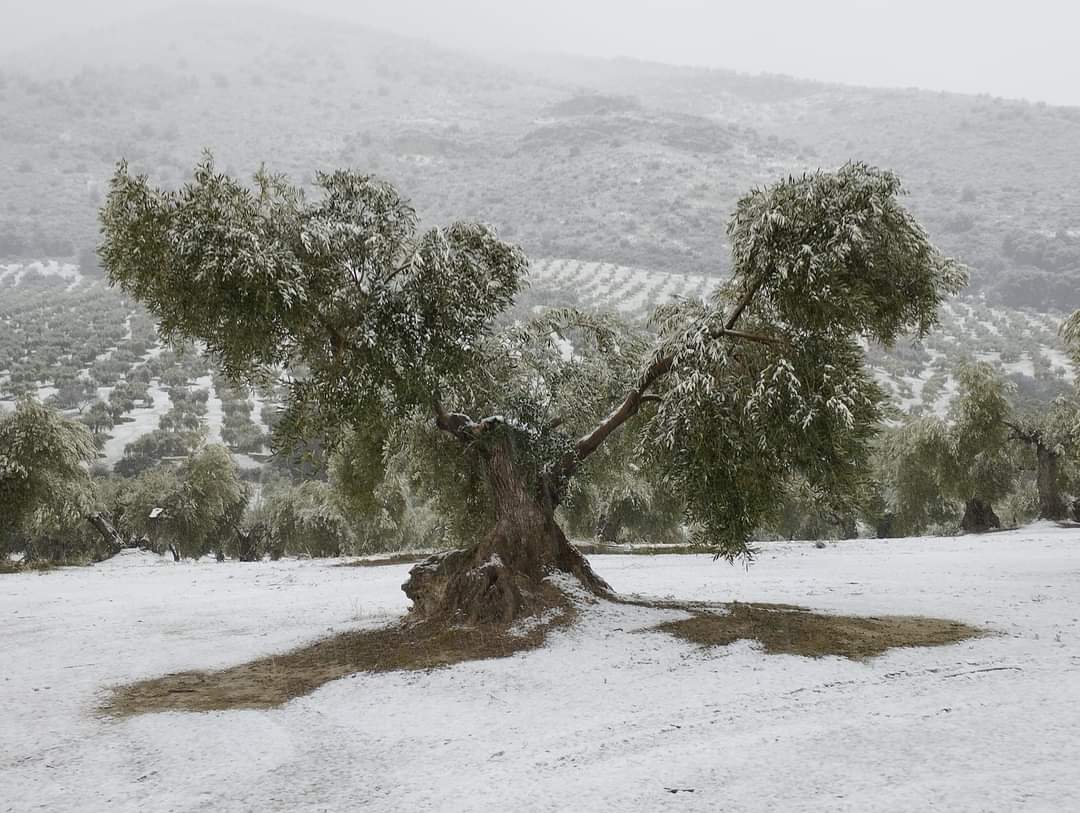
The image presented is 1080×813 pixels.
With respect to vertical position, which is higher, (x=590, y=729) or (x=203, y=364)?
(x=203, y=364)

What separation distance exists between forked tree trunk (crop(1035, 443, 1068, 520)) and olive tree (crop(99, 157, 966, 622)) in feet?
73.1

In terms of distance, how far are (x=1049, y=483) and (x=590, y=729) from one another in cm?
3107

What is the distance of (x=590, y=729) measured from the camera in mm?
7496

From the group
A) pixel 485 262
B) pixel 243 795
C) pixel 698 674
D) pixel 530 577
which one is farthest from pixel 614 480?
pixel 243 795

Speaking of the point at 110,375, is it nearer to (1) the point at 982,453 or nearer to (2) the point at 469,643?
(1) the point at 982,453

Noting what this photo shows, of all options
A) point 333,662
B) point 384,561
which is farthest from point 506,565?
point 384,561

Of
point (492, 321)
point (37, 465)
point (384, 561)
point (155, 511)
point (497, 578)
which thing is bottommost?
point (384, 561)

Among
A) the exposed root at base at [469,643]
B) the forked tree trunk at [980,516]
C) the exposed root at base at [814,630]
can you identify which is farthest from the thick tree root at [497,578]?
the forked tree trunk at [980,516]

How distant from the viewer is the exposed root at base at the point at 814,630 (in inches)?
407

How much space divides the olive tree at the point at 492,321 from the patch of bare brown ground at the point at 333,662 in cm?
52

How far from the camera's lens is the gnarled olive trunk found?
12.0 m

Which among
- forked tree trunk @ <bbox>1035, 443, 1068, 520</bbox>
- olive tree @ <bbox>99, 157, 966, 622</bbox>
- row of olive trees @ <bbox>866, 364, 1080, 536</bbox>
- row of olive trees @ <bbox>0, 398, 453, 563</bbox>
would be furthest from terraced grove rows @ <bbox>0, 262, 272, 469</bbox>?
forked tree trunk @ <bbox>1035, 443, 1068, 520</bbox>

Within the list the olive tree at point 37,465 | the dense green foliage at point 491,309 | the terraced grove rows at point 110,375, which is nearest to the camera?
the dense green foliage at point 491,309

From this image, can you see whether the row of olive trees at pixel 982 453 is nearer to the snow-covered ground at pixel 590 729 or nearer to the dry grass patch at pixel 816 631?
the dry grass patch at pixel 816 631
